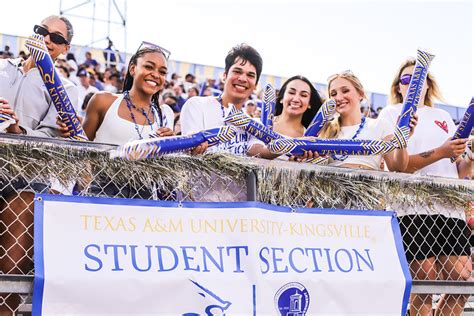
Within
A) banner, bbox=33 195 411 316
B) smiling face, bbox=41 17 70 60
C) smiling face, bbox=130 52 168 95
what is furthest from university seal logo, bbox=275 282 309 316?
smiling face, bbox=41 17 70 60

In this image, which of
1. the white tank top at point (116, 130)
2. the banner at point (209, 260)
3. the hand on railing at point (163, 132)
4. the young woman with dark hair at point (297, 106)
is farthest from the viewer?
the young woman with dark hair at point (297, 106)

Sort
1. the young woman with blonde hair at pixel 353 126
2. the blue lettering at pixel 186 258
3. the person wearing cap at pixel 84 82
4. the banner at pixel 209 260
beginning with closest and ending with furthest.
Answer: the banner at pixel 209 260, the blue lettering at pixel 186 258, the young woman with blonde hair at pixel 353 126, the person wearing cap at pixel 84 82

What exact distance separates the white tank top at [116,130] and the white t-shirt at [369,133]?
106cm

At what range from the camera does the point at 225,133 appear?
2855mm

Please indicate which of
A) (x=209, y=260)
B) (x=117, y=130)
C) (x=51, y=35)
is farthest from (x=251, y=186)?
(x=51, y=35)

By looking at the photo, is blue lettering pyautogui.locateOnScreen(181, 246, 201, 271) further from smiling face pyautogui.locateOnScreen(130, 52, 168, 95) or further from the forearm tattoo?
the forearm tattoo

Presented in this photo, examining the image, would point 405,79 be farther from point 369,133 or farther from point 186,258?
point 186,258

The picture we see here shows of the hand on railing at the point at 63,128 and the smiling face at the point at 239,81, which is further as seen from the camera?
the smiling face at the point at 239,81

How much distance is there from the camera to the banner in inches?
98.3

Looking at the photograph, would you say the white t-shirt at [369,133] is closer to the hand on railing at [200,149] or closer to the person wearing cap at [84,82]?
the hand on railing at [200,149]

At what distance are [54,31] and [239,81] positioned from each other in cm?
105

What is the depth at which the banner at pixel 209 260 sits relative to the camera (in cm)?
250

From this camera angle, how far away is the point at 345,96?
3969 mm

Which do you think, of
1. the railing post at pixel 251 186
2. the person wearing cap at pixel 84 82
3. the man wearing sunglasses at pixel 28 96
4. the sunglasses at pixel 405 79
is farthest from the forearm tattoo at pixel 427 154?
the person wearing cap at pixel 84 82
